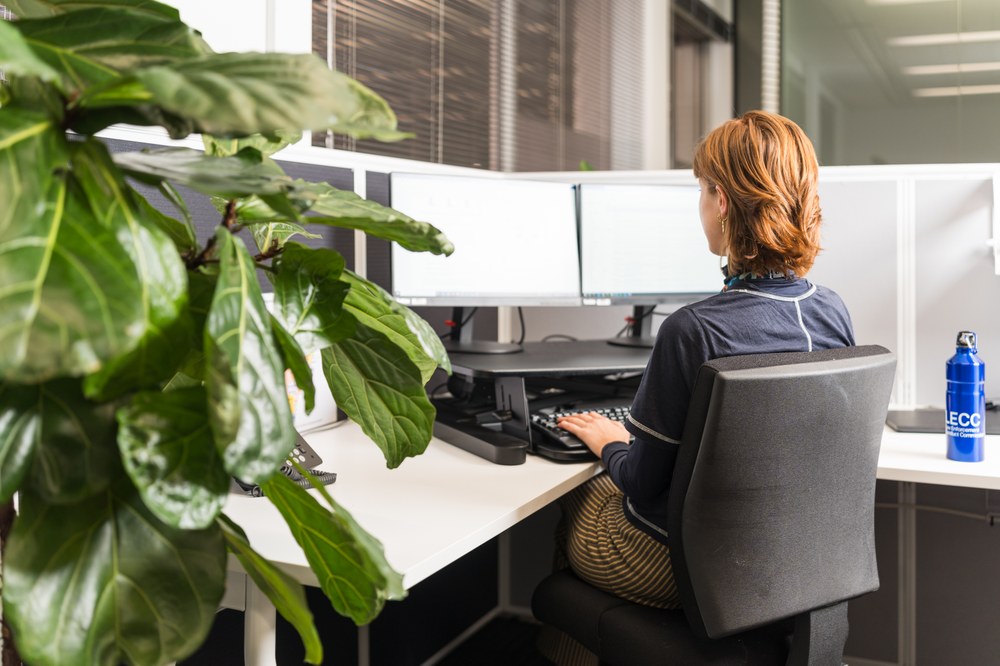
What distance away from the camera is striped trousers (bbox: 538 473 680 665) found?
131cm

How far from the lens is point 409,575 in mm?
964

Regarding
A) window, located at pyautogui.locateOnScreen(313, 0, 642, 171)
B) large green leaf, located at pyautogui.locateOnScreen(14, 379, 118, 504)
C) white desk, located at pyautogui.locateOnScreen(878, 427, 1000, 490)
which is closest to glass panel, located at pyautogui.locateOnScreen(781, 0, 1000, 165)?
window, located at pyautogui.locateOnScreen(313, 0, 642, 171)

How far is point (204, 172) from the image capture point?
23.1 inches

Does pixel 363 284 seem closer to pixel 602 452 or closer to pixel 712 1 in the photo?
pixel 602 452

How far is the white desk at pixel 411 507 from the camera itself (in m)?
0.97

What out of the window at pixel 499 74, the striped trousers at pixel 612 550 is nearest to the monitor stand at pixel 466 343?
the striped trousers at pixel 612 550

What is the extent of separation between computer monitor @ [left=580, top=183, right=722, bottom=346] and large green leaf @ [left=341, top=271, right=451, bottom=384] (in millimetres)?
1096

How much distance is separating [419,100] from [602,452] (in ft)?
5.66

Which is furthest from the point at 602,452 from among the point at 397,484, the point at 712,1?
the point at 712,1

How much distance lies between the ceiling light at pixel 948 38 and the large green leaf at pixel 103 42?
4.51m

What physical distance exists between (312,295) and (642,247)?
1320mm

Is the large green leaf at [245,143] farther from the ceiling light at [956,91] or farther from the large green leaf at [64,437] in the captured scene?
the ceiling light at [956,91]

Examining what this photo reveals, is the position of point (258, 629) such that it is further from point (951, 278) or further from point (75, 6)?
point (951, 278)

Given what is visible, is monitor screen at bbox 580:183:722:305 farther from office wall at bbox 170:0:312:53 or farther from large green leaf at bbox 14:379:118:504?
large green leaf at bbox 14:379:118:504
